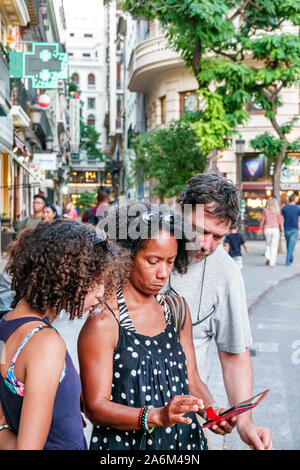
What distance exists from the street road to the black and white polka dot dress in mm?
2748

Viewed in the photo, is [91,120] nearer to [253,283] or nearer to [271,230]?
[271,230]

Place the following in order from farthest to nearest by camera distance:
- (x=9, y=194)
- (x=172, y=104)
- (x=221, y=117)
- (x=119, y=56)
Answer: (x=119, y=56) → (x=172, y=104) → (x=9, y=194) → (x=221, y=117)

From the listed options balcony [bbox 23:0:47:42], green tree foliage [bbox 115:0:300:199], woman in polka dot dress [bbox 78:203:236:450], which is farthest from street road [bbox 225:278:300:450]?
balcony [bbox 23:0:47:42]

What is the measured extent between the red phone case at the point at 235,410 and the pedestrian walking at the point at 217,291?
0.63m

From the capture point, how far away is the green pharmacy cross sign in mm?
21031

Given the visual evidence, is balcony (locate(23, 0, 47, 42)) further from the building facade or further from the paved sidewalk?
the paved sidewalk

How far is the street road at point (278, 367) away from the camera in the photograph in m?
5.10

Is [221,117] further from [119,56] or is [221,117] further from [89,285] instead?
[119,56]

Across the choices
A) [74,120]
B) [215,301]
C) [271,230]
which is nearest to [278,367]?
[215,301]

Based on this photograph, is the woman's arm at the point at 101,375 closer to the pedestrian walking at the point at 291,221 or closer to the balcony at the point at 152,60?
the pedestrian walking at the point at 291,221
